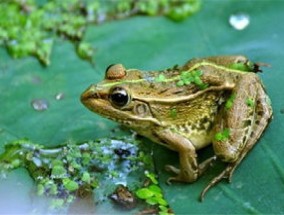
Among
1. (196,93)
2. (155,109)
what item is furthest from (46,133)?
(196,93)

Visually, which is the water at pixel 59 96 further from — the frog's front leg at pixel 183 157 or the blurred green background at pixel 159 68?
the frog's front leg at pixel 183 157

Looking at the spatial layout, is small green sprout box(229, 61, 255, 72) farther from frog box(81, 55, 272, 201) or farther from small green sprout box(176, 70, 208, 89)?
small green sprout box(176, 70, 208, 89)

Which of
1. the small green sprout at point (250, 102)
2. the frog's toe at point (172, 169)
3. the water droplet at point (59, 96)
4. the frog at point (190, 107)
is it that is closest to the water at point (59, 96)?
the water droplet at point (59, 96)

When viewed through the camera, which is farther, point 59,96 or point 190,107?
point 59,96

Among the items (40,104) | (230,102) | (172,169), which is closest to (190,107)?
(230,102)

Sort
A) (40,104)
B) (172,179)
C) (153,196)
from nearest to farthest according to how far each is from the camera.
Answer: (153,196) → (172,179) → (40,104)

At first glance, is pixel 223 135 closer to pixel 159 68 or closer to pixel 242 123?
pixel 242 123

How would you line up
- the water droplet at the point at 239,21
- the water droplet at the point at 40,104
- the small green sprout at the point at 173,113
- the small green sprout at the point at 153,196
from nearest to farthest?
the small green sprout at the point at 153,196, the small green sprout at the point at 173,113, the water droplet at the point at 40,104, the water droplet at the point at 239,21
